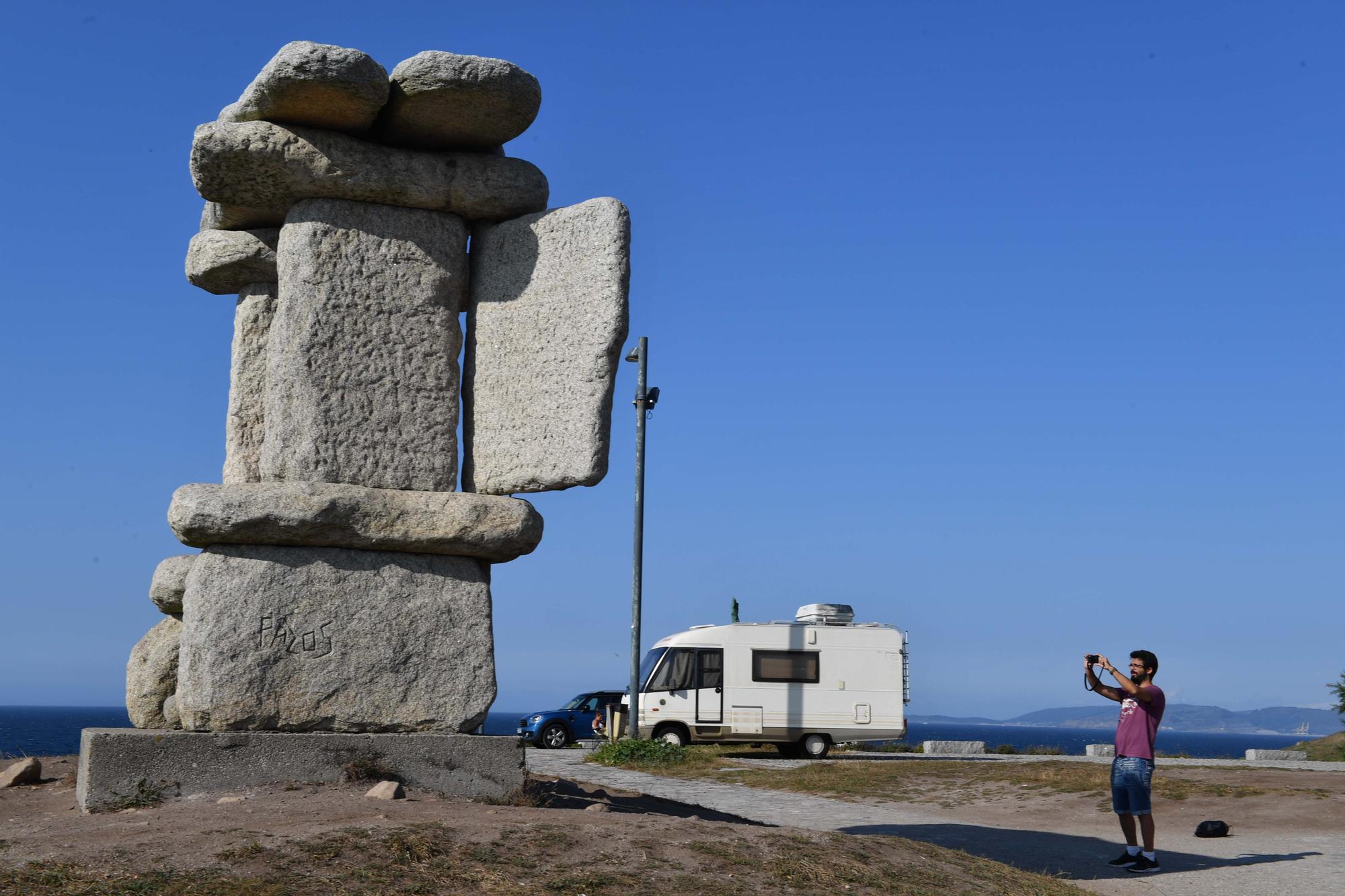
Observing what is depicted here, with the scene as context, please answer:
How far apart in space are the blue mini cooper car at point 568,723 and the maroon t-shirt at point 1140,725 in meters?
16.1

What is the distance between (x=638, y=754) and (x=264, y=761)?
1160 centimetres

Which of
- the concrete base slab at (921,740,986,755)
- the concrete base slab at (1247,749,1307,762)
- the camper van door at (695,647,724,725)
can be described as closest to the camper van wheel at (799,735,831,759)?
the camper van door at (695,647,724,725)

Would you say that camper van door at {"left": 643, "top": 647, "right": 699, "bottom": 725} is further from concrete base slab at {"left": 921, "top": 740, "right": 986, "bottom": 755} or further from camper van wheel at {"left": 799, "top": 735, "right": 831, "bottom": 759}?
concrete base slab at {"left": 921, "top": 740, "right": 986, "bottom": 755}

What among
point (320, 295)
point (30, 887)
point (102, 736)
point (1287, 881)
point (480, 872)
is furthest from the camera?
point (1287, 881)

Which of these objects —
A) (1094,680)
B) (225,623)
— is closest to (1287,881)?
(1094,680)

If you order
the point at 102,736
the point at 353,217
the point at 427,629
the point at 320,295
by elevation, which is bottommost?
the point at 102,736

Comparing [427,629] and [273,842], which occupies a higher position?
[427,629]

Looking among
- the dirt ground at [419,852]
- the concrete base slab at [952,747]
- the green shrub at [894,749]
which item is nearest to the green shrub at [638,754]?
the green shrub at [894,749]

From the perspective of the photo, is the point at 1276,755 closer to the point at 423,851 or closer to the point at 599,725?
the point at 599,725

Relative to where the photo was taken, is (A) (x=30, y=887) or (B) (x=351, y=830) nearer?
(A) (x=30, y=887)

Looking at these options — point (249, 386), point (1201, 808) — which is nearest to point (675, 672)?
point (1201, 808)

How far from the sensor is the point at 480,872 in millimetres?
4906

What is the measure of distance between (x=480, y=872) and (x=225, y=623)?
2590 millimetres

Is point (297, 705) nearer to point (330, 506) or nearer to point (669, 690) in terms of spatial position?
point (330, 506)
